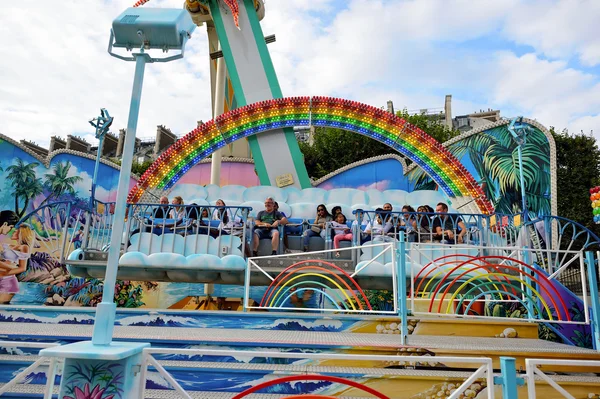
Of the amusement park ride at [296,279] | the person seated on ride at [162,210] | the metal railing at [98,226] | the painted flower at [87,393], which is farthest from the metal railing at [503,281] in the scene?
the metal railing at [98,226]

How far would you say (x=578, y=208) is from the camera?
18797 mm

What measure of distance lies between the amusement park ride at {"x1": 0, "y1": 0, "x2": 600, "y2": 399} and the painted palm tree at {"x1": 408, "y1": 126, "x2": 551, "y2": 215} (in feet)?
2.75

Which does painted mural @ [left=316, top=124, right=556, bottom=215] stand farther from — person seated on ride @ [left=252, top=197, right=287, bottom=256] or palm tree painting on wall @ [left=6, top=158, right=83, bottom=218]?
palm tree painting on wall @ [left=6, top=158, right=83, bottom=218]

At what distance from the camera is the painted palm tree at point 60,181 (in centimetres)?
1323

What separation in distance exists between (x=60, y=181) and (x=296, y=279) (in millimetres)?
9853

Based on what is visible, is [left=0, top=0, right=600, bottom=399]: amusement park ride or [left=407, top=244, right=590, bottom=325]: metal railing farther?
[left=407, top=244, right=590, bottom=325]: metal railing

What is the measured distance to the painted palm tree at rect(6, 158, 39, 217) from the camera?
12828 millimetres

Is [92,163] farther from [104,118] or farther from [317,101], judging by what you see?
[317,101]

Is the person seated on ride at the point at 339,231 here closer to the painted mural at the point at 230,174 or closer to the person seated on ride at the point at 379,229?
the person seated on ride at the point at 379,229

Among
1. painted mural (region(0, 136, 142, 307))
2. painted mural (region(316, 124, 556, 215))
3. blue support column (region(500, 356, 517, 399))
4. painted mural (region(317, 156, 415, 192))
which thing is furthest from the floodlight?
painted mural (region(0, 136, 142, 307))

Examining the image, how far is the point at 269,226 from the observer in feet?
25.3

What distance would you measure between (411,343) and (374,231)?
370cm

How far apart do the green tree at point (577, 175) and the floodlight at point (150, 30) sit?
2012cm

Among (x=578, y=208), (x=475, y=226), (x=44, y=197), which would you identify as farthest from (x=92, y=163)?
(x=578, y=208)
